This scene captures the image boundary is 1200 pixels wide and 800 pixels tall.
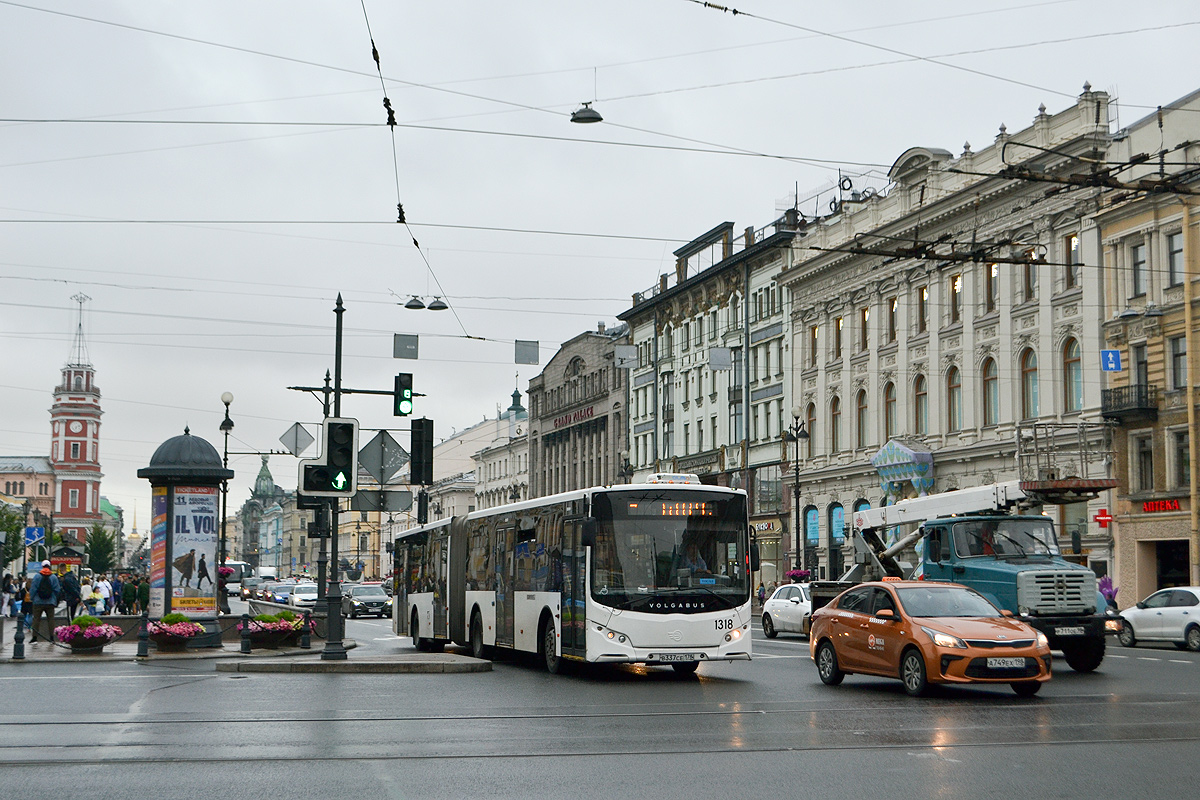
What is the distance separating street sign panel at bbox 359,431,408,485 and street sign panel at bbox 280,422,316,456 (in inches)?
255

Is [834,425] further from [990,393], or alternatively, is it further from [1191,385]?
[1191,385]

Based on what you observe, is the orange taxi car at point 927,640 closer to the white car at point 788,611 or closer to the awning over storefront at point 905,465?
the white car at point 788,611

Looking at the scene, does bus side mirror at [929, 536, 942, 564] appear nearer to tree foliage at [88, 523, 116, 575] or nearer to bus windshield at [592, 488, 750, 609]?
bus windshield at [592, 488, 750, 609]

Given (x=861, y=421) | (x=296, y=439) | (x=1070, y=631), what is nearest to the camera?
(x=1070, y=631)

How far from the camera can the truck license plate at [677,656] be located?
20859 millimetres

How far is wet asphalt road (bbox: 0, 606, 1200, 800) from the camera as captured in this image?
10391 mm

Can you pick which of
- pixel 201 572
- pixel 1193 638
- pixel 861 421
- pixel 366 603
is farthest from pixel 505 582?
pixel 861 421

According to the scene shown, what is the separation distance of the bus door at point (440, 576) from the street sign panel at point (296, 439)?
4831 mm

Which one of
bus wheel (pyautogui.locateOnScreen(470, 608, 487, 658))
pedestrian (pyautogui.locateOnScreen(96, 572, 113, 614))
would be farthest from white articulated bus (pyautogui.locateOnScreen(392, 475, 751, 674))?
pedestrian (pyautogui.locateOnScreen(96, 572, 113, 614))

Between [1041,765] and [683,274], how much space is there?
70.1m

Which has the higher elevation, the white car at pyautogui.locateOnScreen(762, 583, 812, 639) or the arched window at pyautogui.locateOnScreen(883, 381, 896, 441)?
the arched window at pyautogui.locateOnScreen(883, 381, 896, 441)

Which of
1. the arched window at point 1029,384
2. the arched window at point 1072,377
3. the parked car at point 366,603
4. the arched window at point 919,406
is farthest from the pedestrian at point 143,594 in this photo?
the arched window at point 1072,377

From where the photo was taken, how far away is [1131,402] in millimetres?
42250

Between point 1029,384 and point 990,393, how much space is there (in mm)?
2262
